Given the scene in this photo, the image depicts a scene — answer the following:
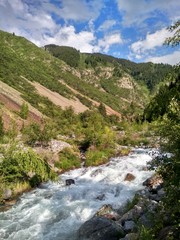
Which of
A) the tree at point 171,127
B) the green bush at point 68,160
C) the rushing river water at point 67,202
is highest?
the tree at point 171,127

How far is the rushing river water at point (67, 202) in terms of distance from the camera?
23.3m

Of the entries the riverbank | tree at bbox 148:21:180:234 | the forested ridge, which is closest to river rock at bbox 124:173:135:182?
the forested ridge

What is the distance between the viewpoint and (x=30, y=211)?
26984 millimetres

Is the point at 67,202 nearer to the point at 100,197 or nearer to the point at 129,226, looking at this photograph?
the point at 100,197

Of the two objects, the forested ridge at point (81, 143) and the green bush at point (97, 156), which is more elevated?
the forested ridge at point (81, 143)

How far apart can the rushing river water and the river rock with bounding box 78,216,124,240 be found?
1.26 meters

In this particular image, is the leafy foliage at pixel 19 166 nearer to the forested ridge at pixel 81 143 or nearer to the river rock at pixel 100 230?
the forested ridge at pixel 81 143

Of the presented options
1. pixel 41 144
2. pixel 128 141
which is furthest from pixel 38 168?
pixel 128 141

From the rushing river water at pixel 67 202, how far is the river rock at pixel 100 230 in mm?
1256

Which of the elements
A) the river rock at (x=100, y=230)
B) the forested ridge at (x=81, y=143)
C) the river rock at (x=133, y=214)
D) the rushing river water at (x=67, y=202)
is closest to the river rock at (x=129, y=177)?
the rushing river water at (x=67, y=202)

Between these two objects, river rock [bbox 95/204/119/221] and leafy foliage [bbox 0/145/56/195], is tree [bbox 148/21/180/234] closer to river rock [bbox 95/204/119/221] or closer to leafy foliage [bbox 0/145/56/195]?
river rock [bbox 95/204/119/221]

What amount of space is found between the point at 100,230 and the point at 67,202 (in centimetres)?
→ 945

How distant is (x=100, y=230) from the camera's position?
20.2m

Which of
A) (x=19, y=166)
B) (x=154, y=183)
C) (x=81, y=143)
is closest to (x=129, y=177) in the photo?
(x=154, y=183)
